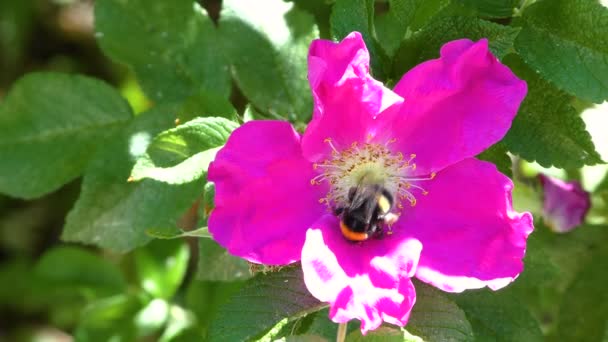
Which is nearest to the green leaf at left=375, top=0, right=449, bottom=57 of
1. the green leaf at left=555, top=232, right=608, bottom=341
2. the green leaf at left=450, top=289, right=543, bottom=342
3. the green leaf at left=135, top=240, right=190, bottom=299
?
the green leaf at left=450, top=289, right=543, bottom=342

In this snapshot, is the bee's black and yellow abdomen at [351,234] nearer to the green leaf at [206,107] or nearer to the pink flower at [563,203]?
the green leaf at [206,107]

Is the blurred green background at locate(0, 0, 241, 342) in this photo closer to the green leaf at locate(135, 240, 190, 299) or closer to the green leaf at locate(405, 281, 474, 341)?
the green leaf at locate(135, 240, 190, 299)

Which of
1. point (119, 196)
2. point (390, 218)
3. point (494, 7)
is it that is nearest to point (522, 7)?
point (494, 7)

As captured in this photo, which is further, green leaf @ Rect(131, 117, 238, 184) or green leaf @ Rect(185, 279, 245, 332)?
green leaf @ Rect(185, 279, 245, 332)

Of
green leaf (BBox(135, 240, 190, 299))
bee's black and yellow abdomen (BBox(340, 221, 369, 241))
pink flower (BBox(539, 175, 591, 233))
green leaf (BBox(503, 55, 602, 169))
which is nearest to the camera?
bee's black and yellow abdomen (BBox(340, 221, 369, 241))

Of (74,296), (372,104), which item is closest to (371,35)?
(372,104)

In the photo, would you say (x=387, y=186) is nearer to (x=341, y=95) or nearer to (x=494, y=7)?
(x=341, y=95)

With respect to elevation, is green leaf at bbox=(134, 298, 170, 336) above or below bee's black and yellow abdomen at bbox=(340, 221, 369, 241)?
below
